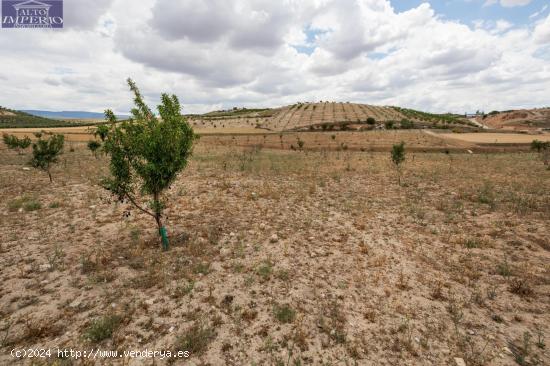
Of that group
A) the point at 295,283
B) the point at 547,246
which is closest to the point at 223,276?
the point at 295,283

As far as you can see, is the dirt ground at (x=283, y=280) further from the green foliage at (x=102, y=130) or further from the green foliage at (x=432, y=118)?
the green foliage at (x=432, y=118)

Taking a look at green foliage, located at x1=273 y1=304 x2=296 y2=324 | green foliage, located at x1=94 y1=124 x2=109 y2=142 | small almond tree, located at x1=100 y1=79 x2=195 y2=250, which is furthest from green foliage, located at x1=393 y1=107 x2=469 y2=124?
green foliage, located at x1=94 y1=124 x2=109 y2=142

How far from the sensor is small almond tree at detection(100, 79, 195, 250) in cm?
795

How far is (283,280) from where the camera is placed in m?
7.62

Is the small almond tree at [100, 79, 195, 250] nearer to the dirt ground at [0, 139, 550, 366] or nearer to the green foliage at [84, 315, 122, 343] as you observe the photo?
the dirt ground at [0, 139, 550, 366]

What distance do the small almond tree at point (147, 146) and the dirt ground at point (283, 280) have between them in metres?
2.29

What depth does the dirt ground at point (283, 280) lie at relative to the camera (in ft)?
17.6

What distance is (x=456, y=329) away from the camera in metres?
5.84

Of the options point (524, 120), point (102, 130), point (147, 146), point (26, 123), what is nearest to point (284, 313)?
point (147, 146)

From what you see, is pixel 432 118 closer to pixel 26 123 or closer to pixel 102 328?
pixel 102 328

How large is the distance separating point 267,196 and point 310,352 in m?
11.0

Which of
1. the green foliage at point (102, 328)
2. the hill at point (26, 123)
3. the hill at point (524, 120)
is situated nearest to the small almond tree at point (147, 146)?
the green foliage at point (102, 328)

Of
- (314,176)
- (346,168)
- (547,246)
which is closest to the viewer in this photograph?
(547,246)

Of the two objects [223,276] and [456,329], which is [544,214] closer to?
[456,329]
